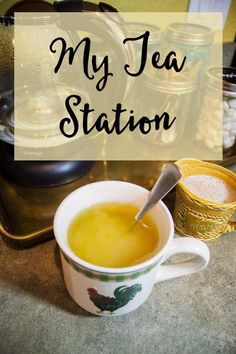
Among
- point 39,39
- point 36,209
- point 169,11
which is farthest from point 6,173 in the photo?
point 169,11

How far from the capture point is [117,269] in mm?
245

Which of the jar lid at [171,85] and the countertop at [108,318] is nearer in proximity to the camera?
the countertop at [108,318]

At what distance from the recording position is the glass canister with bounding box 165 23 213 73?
51 centimetres

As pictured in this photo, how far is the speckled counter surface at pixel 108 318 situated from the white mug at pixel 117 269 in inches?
0.8

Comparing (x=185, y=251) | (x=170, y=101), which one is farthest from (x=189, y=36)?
(x=185, y=251)

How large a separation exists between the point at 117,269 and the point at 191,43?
16.7 inches

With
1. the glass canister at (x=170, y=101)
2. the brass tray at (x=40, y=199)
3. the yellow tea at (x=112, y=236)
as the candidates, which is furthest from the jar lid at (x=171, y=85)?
the yellow tea at (x=112, y=236)

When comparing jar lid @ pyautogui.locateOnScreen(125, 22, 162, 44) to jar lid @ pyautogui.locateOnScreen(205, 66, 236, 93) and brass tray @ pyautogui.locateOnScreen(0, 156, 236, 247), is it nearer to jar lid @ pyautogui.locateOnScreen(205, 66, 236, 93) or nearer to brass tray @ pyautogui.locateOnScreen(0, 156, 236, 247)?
jar lid @ pyautogui.locateOnScreen(205, 66, 236, 93)

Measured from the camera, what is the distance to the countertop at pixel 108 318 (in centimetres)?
29

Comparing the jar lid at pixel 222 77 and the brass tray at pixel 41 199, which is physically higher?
the jar lid at pixel 222 77

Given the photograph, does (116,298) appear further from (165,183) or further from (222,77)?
(222,77)

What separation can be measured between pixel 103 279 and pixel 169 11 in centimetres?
65

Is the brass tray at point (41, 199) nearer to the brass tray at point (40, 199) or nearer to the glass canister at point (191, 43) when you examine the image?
the brass tray at point (40, 199)

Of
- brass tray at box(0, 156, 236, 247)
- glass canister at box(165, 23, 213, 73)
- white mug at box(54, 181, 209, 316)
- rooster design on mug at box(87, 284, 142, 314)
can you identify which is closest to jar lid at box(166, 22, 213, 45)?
glass canister at box(165, 23, 213, 73)
